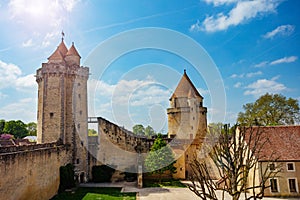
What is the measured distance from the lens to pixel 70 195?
802 inches

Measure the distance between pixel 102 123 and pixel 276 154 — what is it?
18.6m

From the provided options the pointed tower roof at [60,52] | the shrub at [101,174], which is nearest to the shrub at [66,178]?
the shrub at [101,174]

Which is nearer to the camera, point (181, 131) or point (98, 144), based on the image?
point (98, 144)

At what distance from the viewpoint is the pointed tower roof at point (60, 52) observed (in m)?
27.5

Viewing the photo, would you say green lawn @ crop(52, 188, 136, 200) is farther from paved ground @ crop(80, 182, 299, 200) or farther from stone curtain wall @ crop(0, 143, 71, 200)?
stone curtain wall @ crop(0, 143, 71, 200)

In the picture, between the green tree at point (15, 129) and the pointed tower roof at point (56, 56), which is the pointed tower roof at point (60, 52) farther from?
the green tree at point (15, 129)

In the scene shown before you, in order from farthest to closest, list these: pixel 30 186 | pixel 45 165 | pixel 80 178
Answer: pixel 80 178 < pixel 45 165 < pixel 30 186

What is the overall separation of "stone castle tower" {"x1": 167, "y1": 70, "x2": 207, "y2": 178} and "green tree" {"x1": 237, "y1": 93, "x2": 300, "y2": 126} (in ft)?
19.9

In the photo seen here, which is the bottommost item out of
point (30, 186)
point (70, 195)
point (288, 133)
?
point (70, 195)

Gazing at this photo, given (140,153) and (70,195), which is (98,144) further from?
(70,195)

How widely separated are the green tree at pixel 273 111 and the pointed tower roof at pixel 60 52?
983 inches

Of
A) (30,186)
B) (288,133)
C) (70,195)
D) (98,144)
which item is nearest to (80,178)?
(98,144)

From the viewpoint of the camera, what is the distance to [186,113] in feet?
108

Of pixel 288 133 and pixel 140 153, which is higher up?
pixel 288 133
